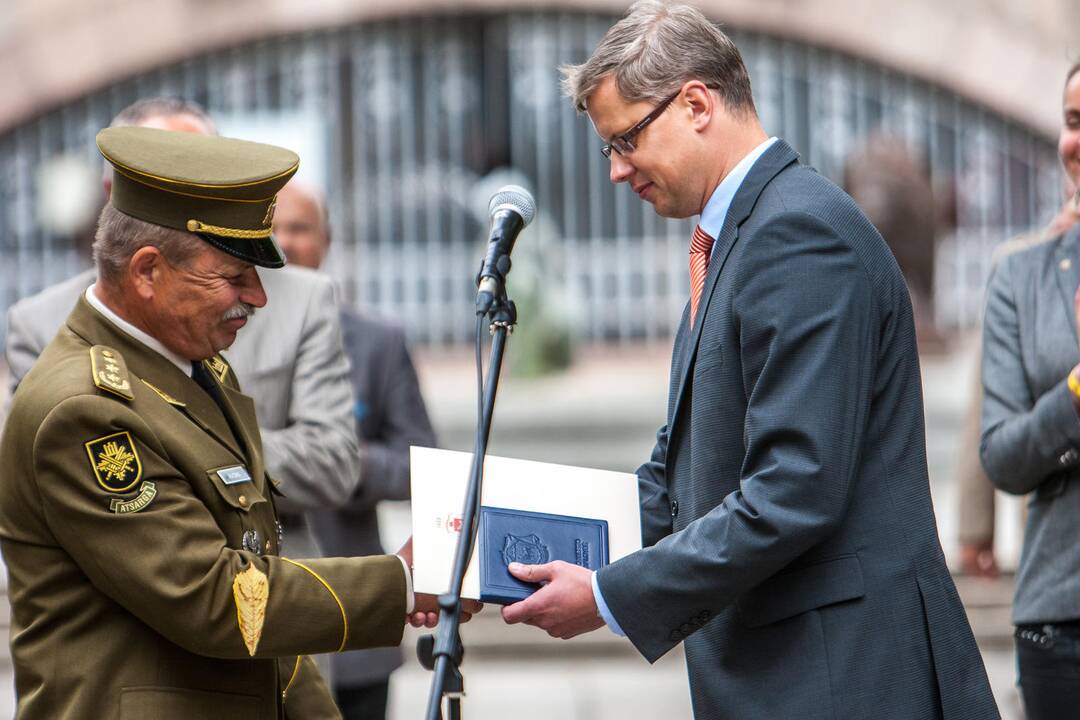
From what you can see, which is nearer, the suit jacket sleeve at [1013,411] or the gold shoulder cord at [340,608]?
the gold shoulder cord at [340,608]

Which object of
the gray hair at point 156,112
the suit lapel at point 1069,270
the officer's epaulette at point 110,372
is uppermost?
the gray hair at point 156,112

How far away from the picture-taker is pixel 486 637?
6.95 metres

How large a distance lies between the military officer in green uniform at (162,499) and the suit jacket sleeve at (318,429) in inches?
23.4

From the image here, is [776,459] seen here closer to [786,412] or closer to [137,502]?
[786,412]

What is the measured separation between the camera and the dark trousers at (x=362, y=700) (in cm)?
400

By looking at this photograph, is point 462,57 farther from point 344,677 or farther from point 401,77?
point 344,677

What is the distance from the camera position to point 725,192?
2.57 m

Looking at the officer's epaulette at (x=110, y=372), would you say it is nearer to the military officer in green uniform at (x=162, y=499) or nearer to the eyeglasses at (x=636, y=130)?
the military officer in green uniform at (x=162, y=499)

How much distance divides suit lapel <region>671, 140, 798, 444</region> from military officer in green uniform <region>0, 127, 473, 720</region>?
614mm

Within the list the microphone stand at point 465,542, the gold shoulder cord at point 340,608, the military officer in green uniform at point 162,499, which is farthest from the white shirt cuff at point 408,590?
the microphone stand at point 465,542

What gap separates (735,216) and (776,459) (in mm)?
427

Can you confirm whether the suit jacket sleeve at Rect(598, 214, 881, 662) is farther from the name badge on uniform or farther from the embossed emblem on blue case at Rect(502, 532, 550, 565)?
the name badge on uniform

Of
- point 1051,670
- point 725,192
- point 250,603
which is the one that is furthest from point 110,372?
point 1051,670

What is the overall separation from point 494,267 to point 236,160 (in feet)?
1.62
